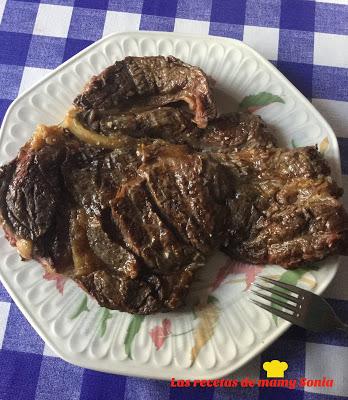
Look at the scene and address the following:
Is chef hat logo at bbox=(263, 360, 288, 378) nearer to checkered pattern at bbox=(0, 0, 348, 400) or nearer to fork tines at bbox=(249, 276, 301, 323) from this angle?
checkered pattern at bbox=(0, 0, 348, 400)

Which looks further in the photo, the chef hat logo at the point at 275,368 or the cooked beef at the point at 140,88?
the cooked beef at the point at 140,88

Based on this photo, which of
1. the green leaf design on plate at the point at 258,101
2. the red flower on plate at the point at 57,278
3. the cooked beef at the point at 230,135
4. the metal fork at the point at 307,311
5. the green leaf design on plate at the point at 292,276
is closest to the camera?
the metal fork at the point at 307,311

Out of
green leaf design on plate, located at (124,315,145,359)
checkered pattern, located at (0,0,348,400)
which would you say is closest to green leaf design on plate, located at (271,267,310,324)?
checkered pattern, located at (0,0,348,400)

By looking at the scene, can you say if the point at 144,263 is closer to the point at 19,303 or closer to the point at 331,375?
the point at 19,303

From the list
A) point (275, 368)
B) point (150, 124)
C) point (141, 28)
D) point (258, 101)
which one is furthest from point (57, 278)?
point (141, 28)

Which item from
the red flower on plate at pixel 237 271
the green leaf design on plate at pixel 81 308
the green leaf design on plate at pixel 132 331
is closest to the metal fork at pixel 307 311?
the red flower on plate at pixel 237 271

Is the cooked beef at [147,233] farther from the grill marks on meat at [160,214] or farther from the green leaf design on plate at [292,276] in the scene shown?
the green leaf design on plate at [292,276]

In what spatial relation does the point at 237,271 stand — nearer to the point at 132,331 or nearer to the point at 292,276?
the point at 292,276
